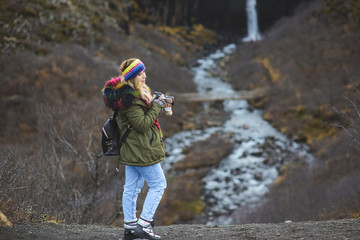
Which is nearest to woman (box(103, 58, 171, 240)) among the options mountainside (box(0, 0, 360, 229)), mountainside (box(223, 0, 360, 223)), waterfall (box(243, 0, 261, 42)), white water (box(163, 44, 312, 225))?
mountainside (box(0, 0, 360, 229))

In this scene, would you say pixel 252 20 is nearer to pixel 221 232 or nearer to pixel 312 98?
pixel 312 98

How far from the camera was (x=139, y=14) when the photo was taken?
4291cm

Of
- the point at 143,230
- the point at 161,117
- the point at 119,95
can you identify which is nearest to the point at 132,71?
the point at 119,95

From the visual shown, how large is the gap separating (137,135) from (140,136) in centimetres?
4

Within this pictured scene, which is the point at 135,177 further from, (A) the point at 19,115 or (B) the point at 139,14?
(B) the point at 139,14

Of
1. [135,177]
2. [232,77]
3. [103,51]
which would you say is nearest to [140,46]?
[103,51]

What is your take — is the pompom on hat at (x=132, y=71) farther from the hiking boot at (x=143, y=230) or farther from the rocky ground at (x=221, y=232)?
the rocky ground at (x=221, y=232)

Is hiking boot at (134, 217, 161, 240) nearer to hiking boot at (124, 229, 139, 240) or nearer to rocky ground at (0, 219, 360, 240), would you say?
hiking boot at (124, 229, 139, 240)

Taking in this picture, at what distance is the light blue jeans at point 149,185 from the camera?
418 centimetres

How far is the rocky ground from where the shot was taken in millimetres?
4547

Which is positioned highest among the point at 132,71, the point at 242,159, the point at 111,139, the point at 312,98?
the point at 132,71

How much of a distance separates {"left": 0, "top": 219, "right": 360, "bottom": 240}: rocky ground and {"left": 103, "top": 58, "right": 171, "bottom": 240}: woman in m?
0.77

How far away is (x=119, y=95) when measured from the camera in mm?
3939

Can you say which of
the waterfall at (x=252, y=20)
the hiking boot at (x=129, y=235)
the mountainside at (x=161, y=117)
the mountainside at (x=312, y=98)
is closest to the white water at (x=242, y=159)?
the mountainside at (x=161, y=117)
